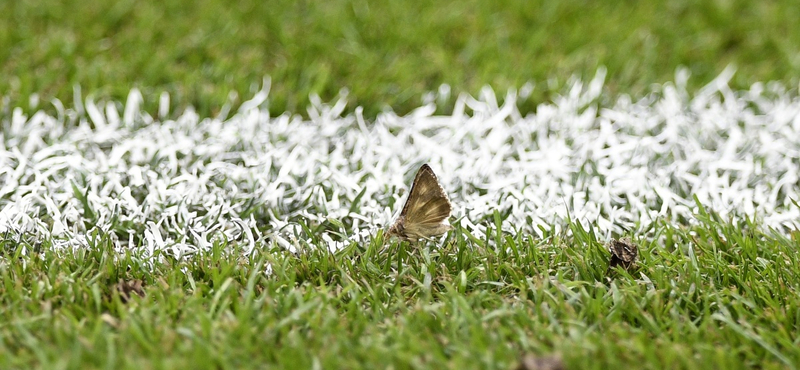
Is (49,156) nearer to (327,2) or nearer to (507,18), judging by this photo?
(327,2)

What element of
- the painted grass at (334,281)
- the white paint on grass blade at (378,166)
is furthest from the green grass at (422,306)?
the white paint on grass blade at (378,166)

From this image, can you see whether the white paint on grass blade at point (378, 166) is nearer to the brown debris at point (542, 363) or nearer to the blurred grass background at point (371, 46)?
the blurred grass background at point (371, 46)

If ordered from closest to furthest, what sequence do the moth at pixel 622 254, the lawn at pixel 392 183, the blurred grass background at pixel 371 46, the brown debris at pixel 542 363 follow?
the brown debris at pixel 542 363 < the lawn at pixel 392 183 < the moth at pixel 622 254 < the blurred grass background at pixel 371 46

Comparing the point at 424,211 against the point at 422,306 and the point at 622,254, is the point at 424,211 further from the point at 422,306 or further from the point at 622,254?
the point at 622,254

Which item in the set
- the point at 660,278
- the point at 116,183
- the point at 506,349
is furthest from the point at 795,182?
the point at 116,183

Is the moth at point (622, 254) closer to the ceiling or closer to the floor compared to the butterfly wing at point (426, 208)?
closer to the floor

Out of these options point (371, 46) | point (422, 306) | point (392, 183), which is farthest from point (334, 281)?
point (371, 46)
